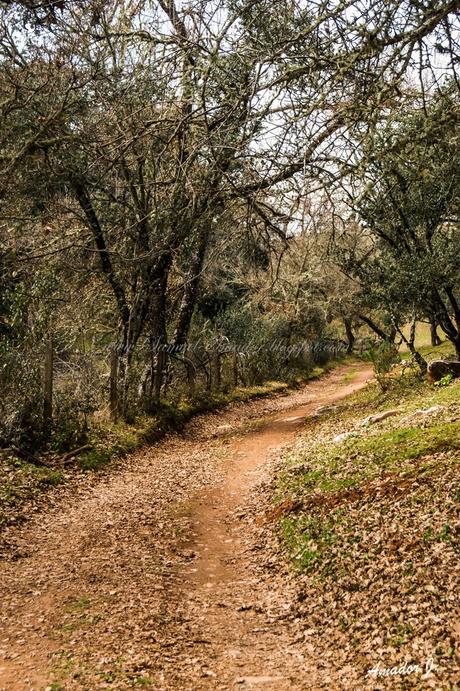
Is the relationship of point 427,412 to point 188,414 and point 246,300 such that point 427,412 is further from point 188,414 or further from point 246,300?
point 246,300

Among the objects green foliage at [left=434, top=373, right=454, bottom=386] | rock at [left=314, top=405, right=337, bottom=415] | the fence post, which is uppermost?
the fence post

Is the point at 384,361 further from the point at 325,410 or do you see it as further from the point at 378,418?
the point at 378,418

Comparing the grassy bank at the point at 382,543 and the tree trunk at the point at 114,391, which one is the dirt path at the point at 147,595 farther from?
the tree trunk at the point at 114,391

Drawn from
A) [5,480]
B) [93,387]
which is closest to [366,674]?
[5,480]

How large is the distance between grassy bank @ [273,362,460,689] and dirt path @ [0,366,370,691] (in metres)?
0.43

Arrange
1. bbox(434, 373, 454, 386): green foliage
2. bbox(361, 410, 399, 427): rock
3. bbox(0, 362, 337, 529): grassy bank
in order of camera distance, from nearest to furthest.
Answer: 1. bbox(0, 362, 337, 529): grassy bank
2. bbox(361, 410, 399, 427): rock
3. bbox(434, 373, 454, 386): green foliage

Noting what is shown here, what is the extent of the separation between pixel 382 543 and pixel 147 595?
8.13 ft

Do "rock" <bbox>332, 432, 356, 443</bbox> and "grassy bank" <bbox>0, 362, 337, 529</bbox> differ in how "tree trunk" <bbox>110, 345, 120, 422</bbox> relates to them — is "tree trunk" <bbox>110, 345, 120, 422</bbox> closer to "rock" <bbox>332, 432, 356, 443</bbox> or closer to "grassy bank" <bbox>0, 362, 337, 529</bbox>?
"grassy bank" <bbox>0, 362, 337, 529</bbox>

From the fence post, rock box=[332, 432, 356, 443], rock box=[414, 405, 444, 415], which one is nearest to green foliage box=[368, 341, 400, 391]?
rock box=[332, 432, 356, 443]

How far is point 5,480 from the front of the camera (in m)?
9.00

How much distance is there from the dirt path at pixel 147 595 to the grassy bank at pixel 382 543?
435 mm

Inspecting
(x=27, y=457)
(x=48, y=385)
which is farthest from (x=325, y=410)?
(x=27, y=457)

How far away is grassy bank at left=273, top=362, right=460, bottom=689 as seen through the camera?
4477 mm

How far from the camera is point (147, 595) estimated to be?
602 cm
